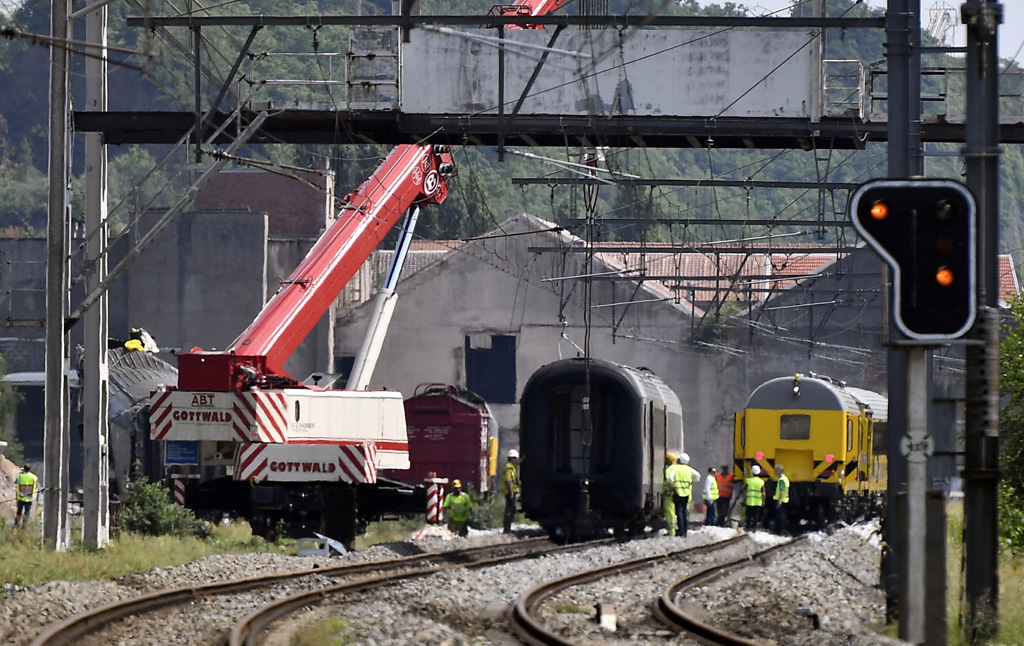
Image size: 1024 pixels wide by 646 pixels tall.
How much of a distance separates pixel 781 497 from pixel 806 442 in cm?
194

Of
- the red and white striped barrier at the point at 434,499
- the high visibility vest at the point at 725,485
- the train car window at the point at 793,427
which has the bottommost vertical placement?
the high visibility vest at the point at 725,485

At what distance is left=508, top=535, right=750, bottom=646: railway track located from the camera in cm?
1219

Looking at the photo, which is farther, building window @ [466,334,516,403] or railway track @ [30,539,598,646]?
building window @ [466,334,516,403]

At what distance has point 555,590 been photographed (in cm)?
1602

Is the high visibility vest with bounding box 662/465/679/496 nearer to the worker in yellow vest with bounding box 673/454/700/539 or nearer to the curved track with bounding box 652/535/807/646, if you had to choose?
the worker in yellow vest with bounding box 673/454/700/539

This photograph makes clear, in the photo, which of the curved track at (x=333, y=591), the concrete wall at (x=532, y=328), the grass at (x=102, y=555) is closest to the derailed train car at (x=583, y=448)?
the curved track at (x=333, y=591)

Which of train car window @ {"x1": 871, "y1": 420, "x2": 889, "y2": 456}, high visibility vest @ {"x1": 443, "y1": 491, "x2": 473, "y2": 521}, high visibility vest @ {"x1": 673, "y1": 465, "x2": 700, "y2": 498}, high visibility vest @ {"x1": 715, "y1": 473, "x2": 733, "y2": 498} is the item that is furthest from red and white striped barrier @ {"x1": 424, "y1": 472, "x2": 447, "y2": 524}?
train car window @ {"x1": 871, "y1": 420, "x2": 889, "y2": 456}

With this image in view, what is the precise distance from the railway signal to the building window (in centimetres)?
4437

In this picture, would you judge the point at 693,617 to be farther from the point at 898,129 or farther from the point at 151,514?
the point at 151,514

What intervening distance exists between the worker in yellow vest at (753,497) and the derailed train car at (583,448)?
4.10 metres

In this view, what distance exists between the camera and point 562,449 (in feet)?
80.5

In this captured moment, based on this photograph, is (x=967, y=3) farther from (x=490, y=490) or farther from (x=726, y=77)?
(x=490, y=490)

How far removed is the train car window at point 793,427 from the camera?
30.5 metres

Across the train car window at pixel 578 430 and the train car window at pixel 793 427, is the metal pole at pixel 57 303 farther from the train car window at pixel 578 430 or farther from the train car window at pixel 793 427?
the train car window at pixel 793 427
